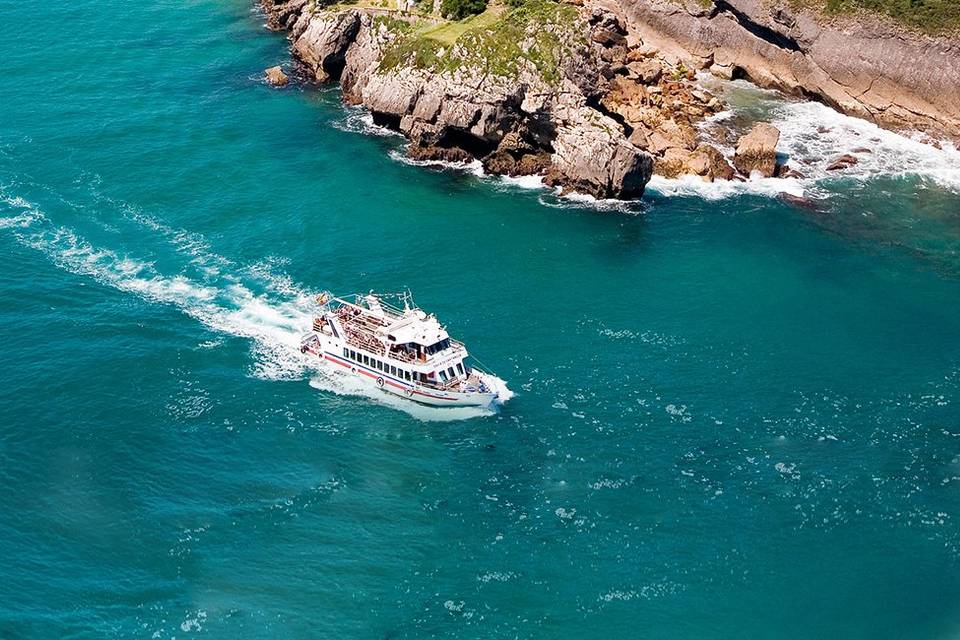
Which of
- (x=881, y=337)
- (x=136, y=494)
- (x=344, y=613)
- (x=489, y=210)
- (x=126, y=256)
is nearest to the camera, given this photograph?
(x=344, y=613)

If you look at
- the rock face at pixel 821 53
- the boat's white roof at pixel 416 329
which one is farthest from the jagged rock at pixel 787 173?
the boat's white roof at pixel 416 329

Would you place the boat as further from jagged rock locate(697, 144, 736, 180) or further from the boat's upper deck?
jagged rock locate(697, 144, 736, 180)

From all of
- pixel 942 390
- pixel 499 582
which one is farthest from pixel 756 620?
pixel 942 390

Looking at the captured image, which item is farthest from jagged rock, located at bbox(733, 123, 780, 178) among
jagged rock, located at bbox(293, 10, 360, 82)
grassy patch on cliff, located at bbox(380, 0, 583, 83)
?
jagged rock, located at bbox(293, 10, 360, 82)

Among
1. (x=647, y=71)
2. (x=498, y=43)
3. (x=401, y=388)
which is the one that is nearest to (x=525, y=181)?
(x=498, y=43)

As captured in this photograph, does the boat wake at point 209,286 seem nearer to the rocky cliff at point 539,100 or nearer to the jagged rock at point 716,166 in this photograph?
the rocky cliff at point 539,100

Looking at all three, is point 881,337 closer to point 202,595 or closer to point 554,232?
point 554,232

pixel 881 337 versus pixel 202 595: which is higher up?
pixel 881 337

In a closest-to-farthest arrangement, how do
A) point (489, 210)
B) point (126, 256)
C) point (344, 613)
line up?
point (344, 613) → point (126, 256) → point (489, 210)
